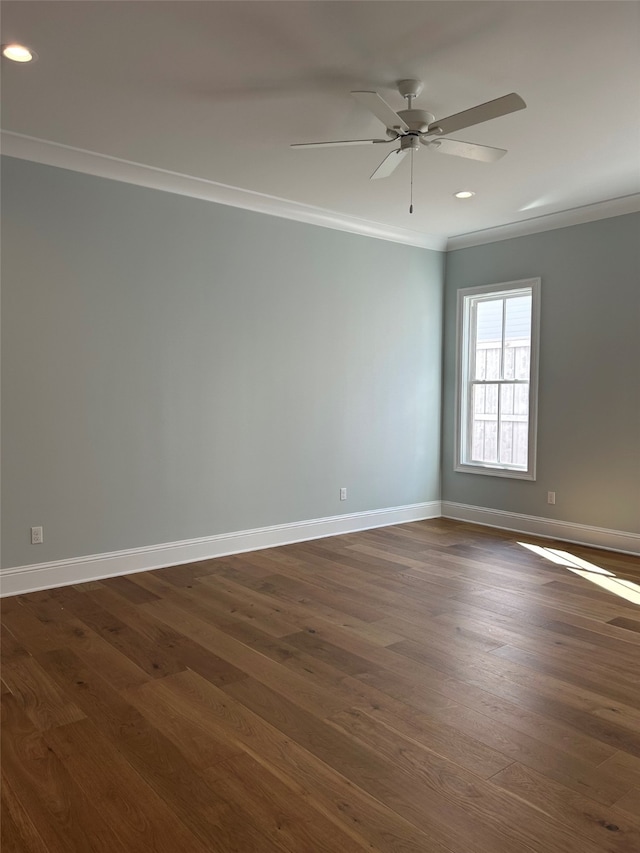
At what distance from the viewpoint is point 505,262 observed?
5.95 m

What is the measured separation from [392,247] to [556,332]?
174cm

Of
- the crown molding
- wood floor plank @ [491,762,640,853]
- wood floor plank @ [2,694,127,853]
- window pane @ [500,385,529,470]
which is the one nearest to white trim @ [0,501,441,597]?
window pane @ [500,385,529,470]

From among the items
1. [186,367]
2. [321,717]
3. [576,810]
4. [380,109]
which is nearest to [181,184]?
[186,367]

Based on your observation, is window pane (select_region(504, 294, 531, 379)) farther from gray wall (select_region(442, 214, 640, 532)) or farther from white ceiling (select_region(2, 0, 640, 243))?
white ceiling (select_region(2, 0, 640, 243))

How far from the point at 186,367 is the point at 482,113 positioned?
2.71 m

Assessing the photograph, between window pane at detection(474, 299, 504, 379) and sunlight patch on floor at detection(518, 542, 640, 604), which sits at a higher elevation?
window pane at detection(474, 299, 504, 379)

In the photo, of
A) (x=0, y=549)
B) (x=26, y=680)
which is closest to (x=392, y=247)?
(x=0, y=549)

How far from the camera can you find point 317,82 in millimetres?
3100

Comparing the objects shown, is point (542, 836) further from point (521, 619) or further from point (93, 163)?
point (93, 163)

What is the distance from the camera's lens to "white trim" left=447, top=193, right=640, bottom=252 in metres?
5.02

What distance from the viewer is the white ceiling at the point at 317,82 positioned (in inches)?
101

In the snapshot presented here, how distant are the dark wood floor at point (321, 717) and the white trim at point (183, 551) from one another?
6.0 inches

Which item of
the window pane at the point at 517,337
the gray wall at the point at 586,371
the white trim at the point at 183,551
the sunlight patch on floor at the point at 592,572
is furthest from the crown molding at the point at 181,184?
the sunlight patch on floor at the point at 592,572

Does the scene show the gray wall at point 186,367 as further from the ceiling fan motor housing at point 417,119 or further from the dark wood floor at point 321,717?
the ceiling fan motor housing at point 417,119
